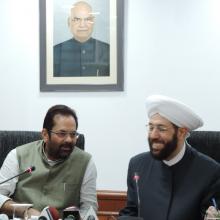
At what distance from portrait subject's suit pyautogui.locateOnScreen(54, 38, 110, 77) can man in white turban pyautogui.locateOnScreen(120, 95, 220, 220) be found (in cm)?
106

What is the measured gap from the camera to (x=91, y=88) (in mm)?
→ 3236

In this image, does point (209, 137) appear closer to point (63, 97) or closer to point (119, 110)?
point (119, 110)

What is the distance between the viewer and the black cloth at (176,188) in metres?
2.07

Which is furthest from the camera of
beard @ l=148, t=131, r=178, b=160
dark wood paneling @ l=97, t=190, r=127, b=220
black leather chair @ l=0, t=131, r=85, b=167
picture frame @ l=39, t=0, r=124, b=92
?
dark wood paneling @ l=97, t=190, r=127, b=220

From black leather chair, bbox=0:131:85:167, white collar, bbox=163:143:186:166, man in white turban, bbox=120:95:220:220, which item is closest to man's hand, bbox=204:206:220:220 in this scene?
man in white turban, bbox=120:95:220:220

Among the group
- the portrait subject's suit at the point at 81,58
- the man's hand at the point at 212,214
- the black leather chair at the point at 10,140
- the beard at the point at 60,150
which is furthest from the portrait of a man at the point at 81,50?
the man's hand at the point at 212,214

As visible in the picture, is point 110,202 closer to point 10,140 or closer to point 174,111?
point 10,140

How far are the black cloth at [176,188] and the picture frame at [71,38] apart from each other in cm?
107

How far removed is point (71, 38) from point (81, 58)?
171 millimetres

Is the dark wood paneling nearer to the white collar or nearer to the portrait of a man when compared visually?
the portrait of a man

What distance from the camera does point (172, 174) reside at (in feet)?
7.15

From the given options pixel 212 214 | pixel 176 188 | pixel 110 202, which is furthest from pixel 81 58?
pixel 212 214

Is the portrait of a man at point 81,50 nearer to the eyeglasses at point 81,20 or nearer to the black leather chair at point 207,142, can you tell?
the eyeglasses at point 81,20

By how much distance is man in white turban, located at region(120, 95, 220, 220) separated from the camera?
208cm
